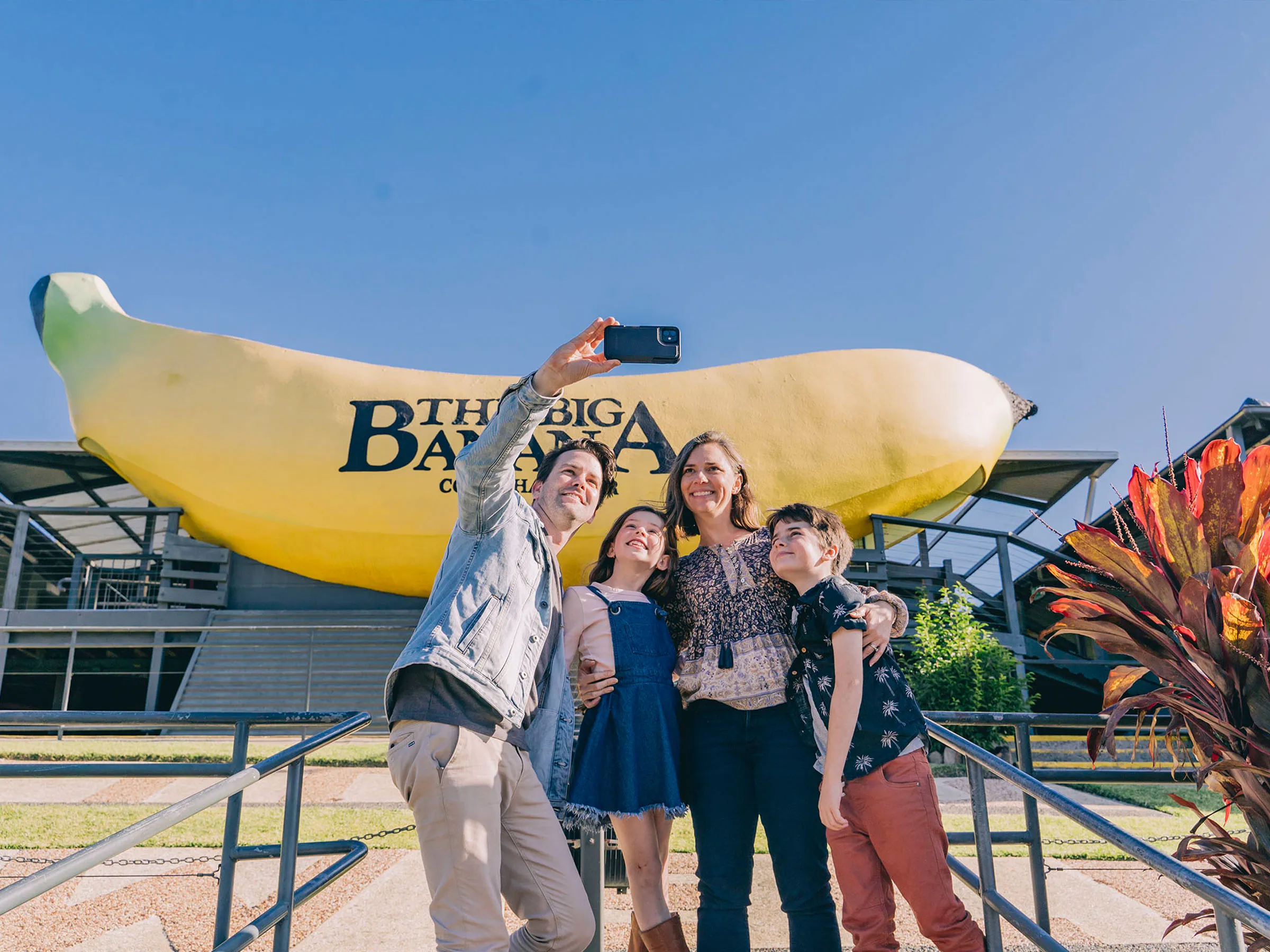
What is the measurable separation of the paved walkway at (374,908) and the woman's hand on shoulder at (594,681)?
4.91 ft

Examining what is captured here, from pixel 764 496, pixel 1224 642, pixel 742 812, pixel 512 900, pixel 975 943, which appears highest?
pixel 764 496

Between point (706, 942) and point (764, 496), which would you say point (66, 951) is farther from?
point (764, 496)

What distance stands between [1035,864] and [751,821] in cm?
121

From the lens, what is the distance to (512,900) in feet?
6.50

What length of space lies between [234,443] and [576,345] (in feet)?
30.4

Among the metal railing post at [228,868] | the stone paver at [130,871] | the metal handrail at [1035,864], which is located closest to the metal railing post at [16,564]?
the stone paver at [130,871]

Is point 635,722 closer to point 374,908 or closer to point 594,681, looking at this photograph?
point 594,681

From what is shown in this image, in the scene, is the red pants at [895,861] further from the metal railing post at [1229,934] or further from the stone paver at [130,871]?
the stone paver at [130,871]

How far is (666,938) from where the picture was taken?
2090 millimetres

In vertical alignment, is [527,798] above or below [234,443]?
below

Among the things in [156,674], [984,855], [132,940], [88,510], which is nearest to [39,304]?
[88,510]

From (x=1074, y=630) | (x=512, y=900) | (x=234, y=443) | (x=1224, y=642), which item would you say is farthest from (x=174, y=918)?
(x=234, y=443)

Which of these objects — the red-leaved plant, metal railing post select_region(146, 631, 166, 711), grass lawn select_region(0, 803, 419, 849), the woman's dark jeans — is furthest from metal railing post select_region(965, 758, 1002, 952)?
metal railing post select_region(146, 631, 166, 711)

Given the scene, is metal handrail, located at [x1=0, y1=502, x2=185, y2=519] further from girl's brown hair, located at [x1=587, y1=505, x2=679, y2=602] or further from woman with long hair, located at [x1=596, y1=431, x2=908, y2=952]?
woman with long hair, located at [x1=596, y1=431, x2=908, y2=952]
